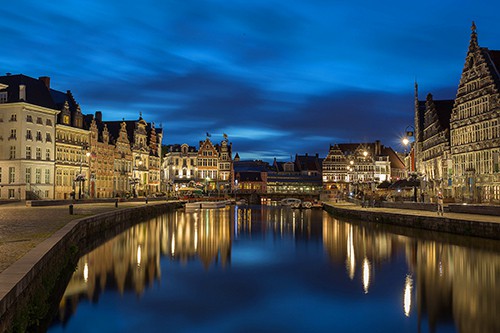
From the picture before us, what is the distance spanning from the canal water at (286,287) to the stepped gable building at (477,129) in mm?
25928

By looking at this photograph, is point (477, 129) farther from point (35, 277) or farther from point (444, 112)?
point (35, 277)

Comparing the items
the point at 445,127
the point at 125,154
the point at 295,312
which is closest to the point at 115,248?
the point at 295,312

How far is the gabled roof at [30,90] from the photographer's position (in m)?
64.6

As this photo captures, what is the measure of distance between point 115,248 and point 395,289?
16.0m

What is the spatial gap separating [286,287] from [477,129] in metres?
46.3

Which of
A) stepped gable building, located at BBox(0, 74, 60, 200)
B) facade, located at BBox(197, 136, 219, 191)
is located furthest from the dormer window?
facade, located at BBox(197, 136, 219, 191)

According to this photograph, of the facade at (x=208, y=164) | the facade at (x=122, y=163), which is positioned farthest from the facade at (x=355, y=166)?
the facade at (x=122, y=163)

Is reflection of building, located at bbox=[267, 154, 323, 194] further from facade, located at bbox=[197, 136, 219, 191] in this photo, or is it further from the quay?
the quay

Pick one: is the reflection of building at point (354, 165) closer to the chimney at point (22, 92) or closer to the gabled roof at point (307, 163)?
the gabled roof at point (307, 163)

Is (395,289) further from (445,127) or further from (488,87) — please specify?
(445,127)

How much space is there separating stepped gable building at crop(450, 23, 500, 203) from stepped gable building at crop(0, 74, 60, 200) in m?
50.8

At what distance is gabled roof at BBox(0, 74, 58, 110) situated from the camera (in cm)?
6456

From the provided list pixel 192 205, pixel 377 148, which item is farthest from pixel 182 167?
pixel 377 148

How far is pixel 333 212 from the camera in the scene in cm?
6694
